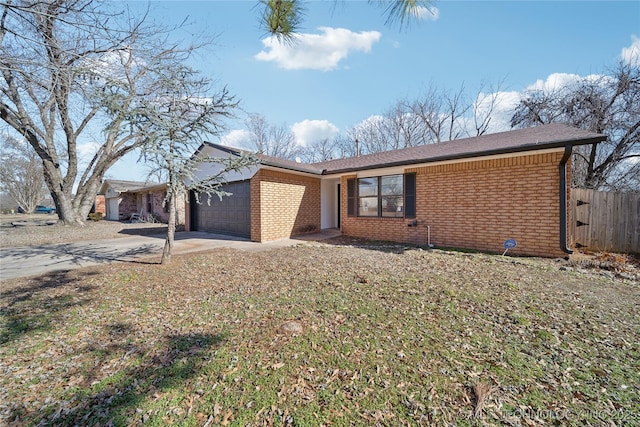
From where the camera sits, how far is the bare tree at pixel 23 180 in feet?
101

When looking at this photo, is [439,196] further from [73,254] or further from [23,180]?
[23,180]

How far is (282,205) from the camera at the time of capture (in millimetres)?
10195

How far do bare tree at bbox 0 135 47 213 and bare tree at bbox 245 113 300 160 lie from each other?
81.6ft

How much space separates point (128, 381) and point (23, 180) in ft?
160

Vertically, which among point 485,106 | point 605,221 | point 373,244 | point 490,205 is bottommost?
point 373,244

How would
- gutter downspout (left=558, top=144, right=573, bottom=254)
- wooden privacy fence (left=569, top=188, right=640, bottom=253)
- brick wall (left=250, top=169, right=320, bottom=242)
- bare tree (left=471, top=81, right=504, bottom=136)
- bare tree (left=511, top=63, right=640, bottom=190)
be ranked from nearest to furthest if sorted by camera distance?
1. gutter downspout (left=558, top=144, right=573, bottom=254)
2. wooden privacy fence (left=569, top=188, right=640, bottom=253)
3. brick wall (left=250, top=169, right=320, bottom=242)
4. bare tree (left=511, top=63, right=640, bottom=190)
5. bare tree (left=471, top=81, right=504, bottom=136)

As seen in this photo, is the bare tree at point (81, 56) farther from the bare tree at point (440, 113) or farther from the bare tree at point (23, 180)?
the bare tree at point (23, 180)

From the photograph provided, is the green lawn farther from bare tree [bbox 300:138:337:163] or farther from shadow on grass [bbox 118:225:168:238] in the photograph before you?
bare tree [bbox 300:138:337:163]

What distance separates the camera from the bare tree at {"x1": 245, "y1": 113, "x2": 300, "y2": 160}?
28078mm

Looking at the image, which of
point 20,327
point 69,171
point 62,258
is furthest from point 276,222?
point 69,171

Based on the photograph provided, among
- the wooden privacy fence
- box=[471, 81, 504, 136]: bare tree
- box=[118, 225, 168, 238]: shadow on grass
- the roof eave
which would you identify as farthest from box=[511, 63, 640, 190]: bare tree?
box=[118, 225, 168, 238]: shadow on grass

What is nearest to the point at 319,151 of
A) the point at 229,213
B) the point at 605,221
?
the point at 229,213

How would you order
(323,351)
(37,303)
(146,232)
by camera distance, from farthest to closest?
(146,232)
(37,303)
(323,351)

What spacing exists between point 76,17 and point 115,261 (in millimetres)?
5130
